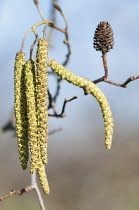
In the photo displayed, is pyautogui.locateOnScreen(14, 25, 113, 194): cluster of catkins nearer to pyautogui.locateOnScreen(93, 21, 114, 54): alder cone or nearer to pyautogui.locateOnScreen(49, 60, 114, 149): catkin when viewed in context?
pyautogui.locateOnScreen(49, 60, 114, 149): catkin

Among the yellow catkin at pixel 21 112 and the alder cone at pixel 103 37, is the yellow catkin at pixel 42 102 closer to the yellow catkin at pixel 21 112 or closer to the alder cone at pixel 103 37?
the yellow catkin at pixel 21 112

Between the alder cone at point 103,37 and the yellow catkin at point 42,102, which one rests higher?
the alder cone at point 103,37

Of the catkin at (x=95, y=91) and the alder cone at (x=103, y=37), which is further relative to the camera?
the alder cone at (x=103, y=37)

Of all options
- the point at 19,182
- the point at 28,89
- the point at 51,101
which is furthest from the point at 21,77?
the point at 19,182

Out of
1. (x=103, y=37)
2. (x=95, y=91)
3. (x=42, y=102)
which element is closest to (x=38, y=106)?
(x=42, y=102)

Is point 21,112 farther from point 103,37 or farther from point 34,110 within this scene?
point 103,37

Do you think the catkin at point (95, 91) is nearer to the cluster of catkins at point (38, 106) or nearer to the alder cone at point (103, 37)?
the cluster of catkins at point (38, 106)

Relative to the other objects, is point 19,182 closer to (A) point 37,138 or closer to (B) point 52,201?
(B) point 52,201

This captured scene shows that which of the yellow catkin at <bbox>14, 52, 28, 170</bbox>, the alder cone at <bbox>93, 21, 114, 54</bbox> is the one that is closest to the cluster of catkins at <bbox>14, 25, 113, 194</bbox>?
the yellow catkin at <bbox>14, 52, 28, 170</bbox>

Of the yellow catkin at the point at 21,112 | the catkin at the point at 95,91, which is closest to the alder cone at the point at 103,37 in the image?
the catkin at the point at 95,91
